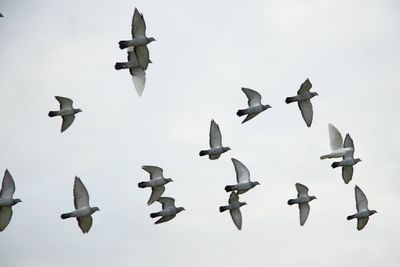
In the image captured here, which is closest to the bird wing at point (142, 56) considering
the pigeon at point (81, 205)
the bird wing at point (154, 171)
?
the pigeon at point (81, 205)

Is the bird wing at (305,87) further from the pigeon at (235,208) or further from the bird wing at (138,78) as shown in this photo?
the bird wing at (138,78)

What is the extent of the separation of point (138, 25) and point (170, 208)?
1353 centimetres

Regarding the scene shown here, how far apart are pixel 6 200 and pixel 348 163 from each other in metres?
19.1

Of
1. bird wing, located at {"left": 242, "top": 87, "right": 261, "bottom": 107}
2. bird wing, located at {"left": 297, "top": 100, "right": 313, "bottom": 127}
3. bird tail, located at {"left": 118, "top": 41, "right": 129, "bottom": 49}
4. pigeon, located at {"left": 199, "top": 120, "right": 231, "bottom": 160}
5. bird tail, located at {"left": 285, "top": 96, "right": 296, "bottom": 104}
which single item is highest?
bird tail, located at {"left": 118, "top": 41, "right": 129, "bottom": 49}

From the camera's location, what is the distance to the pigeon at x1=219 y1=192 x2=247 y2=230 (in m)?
85.0

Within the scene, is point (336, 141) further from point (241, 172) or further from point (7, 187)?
point (7, 187)

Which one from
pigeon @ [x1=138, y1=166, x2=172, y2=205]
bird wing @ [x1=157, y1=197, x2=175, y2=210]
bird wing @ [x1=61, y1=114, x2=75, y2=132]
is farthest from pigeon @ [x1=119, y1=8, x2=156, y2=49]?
bird wing @ [x1=157, y1=197, x2=175, y2=210]

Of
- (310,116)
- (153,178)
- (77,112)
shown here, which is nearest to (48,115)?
(77,112)

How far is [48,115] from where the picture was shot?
79.8m

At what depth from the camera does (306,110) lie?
81688mm

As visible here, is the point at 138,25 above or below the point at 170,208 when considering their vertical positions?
above

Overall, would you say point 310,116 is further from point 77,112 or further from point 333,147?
point 77,112

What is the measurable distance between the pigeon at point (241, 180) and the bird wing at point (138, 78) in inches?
257

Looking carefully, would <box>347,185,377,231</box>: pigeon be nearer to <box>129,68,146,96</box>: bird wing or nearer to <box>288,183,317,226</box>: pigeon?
<box>288,183,317,226</box>: pigeon
